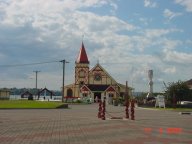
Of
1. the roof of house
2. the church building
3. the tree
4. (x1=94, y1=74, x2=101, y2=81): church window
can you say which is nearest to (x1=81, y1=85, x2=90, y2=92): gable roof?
the church building

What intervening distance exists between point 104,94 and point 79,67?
34.6 ft

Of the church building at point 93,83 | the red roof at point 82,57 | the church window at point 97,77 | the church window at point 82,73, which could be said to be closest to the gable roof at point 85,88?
the church building at point 93,83

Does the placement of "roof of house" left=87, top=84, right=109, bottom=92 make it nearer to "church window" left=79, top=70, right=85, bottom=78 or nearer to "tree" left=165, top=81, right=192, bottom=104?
"church window" left=79, top=70, right=85, bottom=78

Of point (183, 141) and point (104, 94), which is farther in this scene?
point (104, 94)

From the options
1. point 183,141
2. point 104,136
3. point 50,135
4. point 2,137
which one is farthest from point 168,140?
point 2,137

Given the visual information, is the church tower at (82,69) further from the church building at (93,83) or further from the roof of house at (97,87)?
the roof of house at (97,87)

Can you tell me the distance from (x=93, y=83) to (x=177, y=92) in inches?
1766

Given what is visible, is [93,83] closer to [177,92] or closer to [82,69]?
[82,69]

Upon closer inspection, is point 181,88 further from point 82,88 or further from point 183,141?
point 183,141

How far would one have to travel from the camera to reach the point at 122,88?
11069 cm

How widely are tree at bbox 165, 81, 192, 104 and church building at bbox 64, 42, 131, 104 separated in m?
39.7

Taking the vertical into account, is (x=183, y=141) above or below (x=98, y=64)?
below

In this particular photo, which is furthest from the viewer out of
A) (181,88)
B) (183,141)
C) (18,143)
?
(181,88)

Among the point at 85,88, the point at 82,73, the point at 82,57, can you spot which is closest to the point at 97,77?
the point at 82,73
